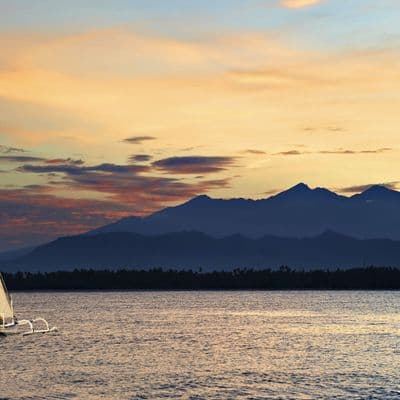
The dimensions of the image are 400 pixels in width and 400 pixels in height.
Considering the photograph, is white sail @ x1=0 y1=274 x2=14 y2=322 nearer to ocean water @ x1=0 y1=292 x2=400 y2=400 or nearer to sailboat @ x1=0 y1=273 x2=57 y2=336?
sailboat @ x1=0 y1=273 x2=57 y2=336

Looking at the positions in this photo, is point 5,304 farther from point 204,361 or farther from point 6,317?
point 204,361

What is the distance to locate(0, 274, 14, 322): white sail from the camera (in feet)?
336

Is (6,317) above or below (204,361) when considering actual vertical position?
above

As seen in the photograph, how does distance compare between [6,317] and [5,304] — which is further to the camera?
[6,317]

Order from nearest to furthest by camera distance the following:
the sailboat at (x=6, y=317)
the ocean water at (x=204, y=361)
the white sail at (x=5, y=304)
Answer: the ocean water at (x=204, y=361)
the white sail at (x=5, y=304)
the sailboat at (x=6, y=317)

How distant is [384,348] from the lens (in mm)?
91062

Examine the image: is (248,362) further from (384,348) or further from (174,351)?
(384,348)

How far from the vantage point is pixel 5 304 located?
346ft

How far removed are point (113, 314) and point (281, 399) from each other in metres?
107

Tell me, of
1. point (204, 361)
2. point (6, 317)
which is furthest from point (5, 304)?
point (204, 361)

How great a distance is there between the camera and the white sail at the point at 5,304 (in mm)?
102562

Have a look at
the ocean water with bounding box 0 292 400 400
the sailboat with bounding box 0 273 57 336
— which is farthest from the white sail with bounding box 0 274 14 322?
the ocean water with bounding box 0 292 400 400

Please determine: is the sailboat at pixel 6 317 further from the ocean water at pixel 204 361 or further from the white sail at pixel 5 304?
the ocean water at pixel 204 361

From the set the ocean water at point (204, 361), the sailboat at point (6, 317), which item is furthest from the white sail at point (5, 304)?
the ocean water at point (204, 361)
